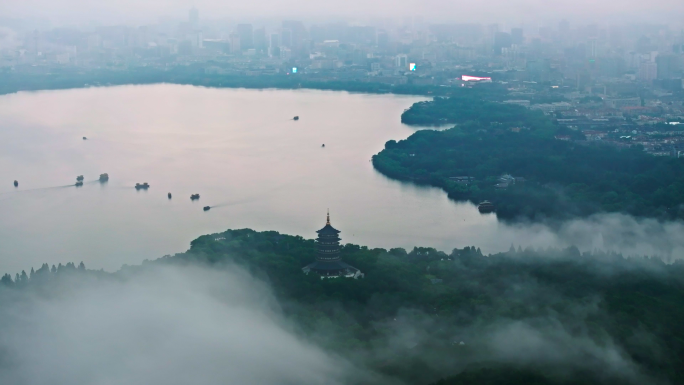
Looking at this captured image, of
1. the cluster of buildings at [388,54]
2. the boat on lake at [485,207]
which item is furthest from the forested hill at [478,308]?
the cluster of buildings at [388,54]

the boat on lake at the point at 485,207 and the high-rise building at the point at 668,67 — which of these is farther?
the high-rise building at the point at 668,67

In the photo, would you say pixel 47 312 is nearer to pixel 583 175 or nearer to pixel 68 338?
pixel 68 338

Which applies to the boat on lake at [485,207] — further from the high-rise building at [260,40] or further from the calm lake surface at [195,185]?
the high-rise building at [260,40]

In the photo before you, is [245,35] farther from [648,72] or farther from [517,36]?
[648,72]

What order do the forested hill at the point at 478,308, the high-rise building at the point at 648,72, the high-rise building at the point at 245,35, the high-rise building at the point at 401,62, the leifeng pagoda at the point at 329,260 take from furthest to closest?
the high-rise building at the point at 245,35, the high-rise building at the point at 401,62, the high-rise building at the point at 648,72, the leifeng pagoda at the point at 329,260, the forested hill at the point at 478,308

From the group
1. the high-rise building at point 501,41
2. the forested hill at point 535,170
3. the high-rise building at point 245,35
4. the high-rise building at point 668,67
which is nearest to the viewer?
the forested hill at point 535,170

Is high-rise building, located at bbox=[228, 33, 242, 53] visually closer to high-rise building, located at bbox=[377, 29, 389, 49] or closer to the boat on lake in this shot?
high-rise building, located at bbox=[377, 29, 389, 49]
